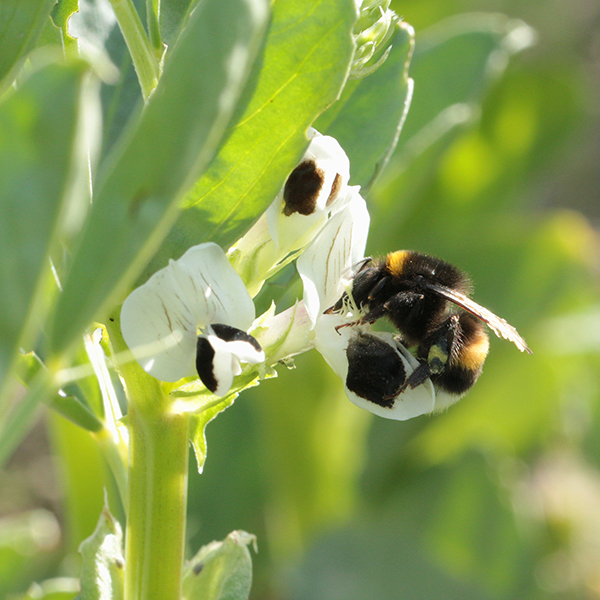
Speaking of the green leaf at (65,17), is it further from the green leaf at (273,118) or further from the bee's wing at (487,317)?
the bee's wing at (487,317)

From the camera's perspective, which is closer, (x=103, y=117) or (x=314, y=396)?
(x=103, y=117)

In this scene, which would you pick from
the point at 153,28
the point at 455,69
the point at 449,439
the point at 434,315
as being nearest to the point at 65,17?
the point at 153,28

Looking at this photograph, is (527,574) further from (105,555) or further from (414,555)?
(105,555)

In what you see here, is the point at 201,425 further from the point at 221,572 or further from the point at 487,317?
the point at 487,317

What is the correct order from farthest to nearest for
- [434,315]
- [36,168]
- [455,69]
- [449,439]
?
[449,439] < [455,69] < [434,315] < [36,168]

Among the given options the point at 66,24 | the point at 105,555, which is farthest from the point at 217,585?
the point at 66,24

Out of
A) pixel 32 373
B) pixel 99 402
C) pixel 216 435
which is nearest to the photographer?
pixel 32 373

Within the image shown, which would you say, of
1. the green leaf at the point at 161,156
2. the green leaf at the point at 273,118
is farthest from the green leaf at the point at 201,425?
the green leaf at the point at 161,156

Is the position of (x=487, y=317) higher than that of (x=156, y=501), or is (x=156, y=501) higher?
(x=487, y=317)
